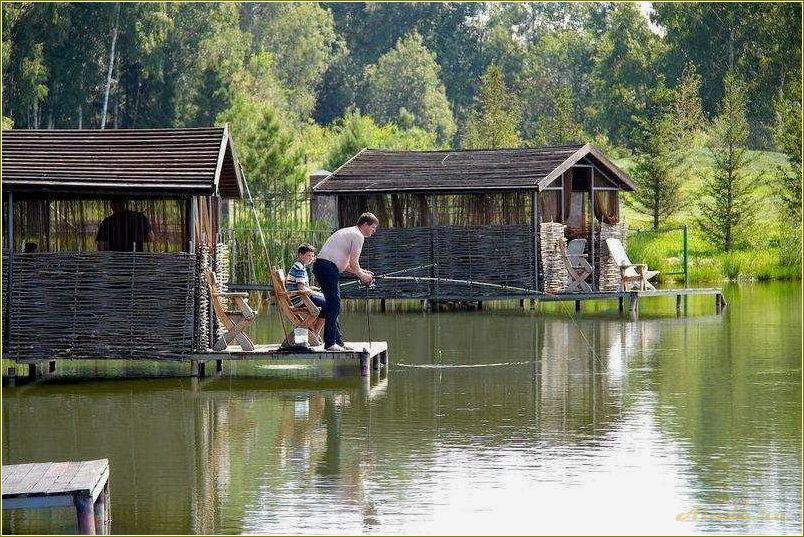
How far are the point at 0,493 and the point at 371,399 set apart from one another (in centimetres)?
730

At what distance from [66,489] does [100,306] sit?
337 inches

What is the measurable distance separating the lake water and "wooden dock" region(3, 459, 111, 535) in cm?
22

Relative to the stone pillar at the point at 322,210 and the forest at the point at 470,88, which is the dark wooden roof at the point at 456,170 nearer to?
the stone pillar at the point at 322,210

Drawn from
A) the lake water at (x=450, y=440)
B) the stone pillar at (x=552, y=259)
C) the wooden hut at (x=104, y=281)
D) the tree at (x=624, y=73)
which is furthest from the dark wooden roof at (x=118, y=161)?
the tree at (x=624, y=73)

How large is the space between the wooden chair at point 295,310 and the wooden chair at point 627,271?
12376 millimetres

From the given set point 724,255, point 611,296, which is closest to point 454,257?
point 611,296

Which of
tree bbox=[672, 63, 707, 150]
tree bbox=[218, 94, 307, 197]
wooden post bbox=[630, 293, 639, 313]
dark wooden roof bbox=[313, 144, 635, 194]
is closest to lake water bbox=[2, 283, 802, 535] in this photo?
wooden post bbox=[630, 293, 639, 313]

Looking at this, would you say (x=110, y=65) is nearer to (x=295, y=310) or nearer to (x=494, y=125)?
(x=494, y=125)

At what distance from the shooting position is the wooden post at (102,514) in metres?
11.6

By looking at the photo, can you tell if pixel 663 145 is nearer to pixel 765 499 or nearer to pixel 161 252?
pixel 161 252

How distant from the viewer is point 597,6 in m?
110

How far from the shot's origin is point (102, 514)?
38.8 ft

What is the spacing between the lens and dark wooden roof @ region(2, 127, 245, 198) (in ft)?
63.1

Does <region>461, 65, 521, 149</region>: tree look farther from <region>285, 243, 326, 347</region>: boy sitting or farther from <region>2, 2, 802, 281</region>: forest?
<region>285, 243, 326, 347</region>: boy sitting
